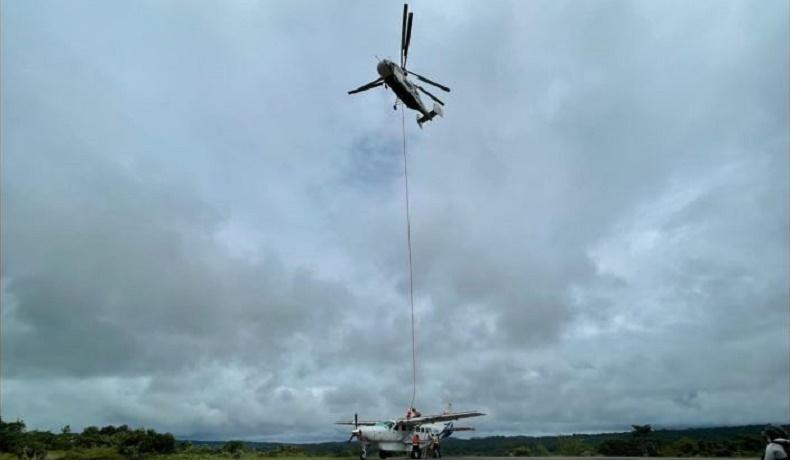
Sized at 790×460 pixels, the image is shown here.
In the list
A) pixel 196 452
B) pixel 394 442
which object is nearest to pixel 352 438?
pixel 394 442

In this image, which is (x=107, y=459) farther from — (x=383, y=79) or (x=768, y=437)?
(x=768, y=437)

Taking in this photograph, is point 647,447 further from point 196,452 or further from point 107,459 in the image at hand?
point 107,459

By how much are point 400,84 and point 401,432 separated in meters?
24.7

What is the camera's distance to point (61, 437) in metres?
55.1

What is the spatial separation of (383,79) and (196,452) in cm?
3684

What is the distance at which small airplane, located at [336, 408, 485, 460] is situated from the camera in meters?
36.7

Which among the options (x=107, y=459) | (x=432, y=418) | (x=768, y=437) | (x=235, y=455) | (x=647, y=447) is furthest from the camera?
(x=647, y=447)

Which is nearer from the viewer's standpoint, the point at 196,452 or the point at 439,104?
the point at 439,104

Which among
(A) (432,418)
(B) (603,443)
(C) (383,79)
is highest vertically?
(C) (383,79)

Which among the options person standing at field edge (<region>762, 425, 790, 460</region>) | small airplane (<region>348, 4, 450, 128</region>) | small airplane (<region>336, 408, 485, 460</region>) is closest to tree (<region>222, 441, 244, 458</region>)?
small airplane (<region>336, 408, 485, 460</region>)

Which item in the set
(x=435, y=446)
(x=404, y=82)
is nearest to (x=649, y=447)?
(x=435, y=446)

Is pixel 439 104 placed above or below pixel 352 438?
above

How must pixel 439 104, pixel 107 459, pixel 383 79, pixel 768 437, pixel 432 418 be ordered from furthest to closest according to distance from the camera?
1. pixel 432 418
2. pixel 107 459
3. pixel 439 104
4. pixel 383 79
5. pixel 768 437

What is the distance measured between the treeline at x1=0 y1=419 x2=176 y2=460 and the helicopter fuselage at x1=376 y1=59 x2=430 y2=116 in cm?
→ 3013
